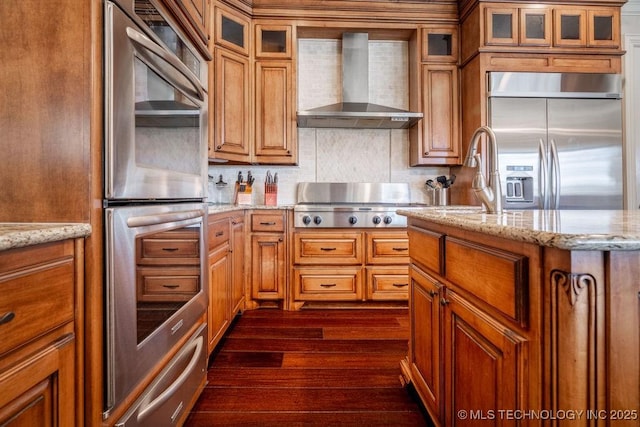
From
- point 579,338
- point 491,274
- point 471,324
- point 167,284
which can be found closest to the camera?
point 579,338

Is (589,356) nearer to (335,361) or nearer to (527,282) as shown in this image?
(527,282)

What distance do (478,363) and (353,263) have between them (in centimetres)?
198

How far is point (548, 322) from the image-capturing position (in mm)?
657

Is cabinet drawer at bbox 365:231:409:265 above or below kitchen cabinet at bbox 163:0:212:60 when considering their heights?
below

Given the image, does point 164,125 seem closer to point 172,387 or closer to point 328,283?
point 172,387

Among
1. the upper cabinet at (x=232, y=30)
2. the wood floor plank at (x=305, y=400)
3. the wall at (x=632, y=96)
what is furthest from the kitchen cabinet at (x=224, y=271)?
the wall at (x=632, y=96)

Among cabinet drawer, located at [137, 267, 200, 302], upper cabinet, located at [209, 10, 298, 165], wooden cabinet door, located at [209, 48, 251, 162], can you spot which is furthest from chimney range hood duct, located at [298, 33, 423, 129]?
cabinet drawer, located at [137, 267, 200, 302]

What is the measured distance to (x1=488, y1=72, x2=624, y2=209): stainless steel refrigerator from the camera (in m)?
2.86

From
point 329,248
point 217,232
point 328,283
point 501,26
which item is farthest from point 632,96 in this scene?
point 217,232

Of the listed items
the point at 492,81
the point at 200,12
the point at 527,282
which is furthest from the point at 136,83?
the point at 492,81

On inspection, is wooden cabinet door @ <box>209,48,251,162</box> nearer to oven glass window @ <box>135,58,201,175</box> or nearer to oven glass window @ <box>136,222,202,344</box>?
oven glass window @ <box>135,58,201,175</box>

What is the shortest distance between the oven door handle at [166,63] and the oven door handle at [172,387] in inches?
40.9

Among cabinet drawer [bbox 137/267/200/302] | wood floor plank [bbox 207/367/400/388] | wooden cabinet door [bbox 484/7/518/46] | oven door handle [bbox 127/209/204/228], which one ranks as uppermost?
wooden cabinet door [bbox 484/7/518/46]

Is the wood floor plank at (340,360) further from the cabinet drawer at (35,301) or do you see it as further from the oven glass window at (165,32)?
the oven glass window at (165,32)
